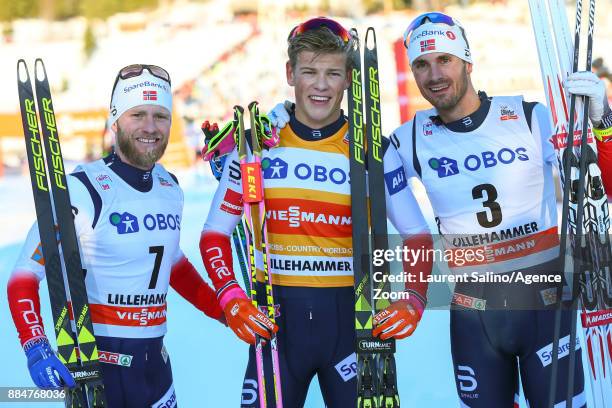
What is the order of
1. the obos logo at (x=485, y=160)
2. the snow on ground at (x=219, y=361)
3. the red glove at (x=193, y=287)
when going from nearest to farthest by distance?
the obos logo at (x=485, y=160) < the red glove at (x=193, y=287) < the snow on ground at (x=219, y=361)

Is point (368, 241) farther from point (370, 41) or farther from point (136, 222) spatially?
point (136, 222)

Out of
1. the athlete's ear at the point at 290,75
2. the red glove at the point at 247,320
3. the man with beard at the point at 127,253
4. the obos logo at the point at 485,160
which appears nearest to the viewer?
the red glove at the point at 247,320

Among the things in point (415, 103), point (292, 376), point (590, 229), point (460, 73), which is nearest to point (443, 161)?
point (460, 73)

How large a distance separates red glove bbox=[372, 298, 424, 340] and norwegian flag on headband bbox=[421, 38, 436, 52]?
121 centimetres

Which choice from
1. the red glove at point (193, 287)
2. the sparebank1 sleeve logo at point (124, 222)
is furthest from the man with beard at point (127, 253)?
the red glove at point (193, 287)

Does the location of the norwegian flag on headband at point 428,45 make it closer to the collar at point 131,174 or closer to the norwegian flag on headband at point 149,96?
the norwegian flag on headband at point 149,96

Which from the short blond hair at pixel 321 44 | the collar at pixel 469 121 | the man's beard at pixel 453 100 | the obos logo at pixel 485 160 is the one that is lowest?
the obos logo at pixel 485 160

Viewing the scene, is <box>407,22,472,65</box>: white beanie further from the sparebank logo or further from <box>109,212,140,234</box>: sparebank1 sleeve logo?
<box>109,212,140,234</box>: sparebank1 sleeve logo

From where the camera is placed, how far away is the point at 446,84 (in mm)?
3646

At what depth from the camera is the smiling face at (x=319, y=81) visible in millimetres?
3363

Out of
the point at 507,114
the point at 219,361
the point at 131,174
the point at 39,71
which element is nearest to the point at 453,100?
the point at 507,114

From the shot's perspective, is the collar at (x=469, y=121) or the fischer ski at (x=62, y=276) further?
the collar at (x=469, y=121)

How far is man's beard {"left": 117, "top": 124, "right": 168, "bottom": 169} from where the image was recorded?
3.47 m

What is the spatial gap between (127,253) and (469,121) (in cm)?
167
